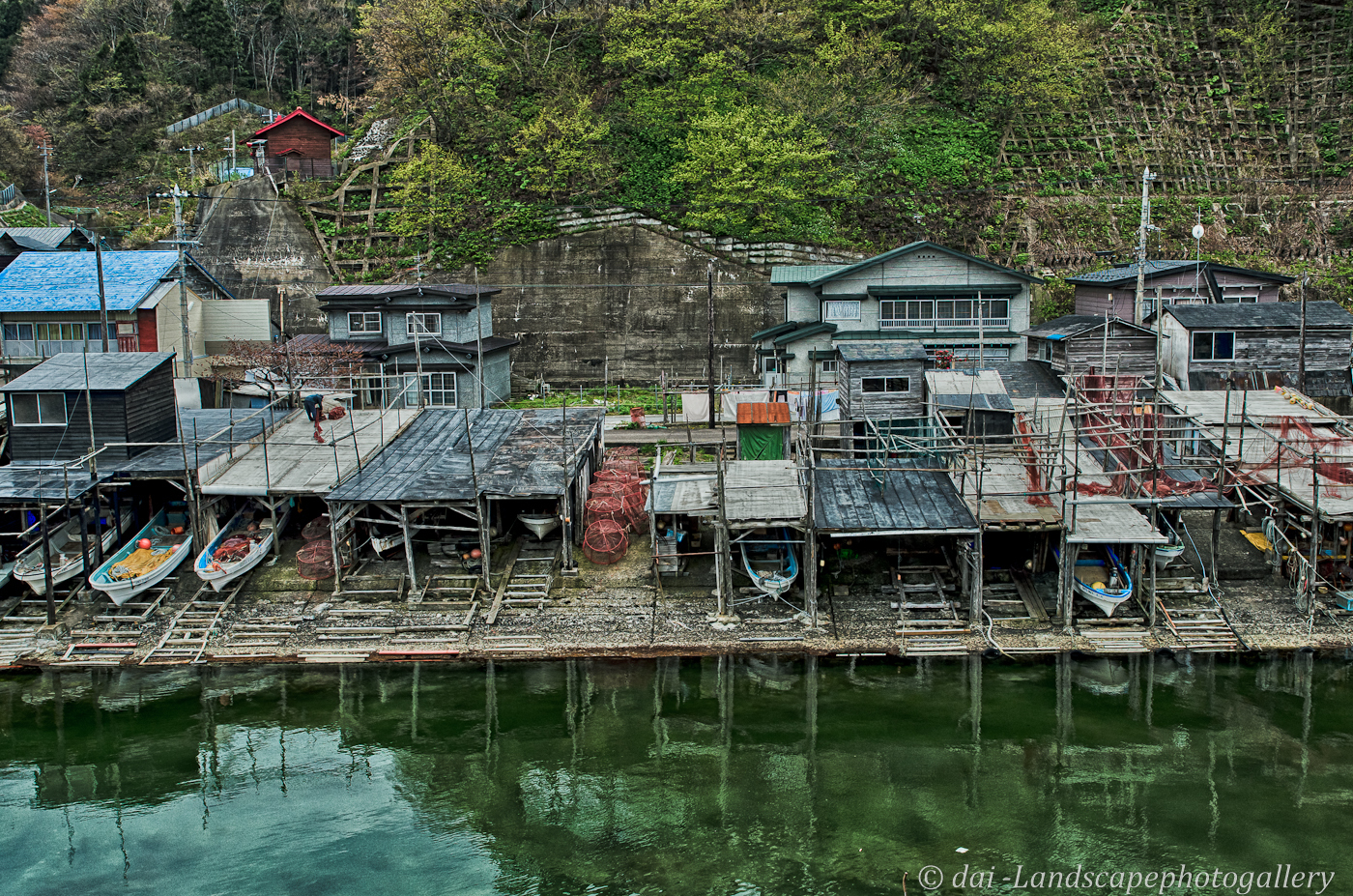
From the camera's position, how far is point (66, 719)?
2367 cm

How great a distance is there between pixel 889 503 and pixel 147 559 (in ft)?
68.1

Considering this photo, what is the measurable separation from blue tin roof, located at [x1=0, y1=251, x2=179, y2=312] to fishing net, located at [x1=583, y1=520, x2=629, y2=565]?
23945mm

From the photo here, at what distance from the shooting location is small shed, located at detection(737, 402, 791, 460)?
3198 centimetres

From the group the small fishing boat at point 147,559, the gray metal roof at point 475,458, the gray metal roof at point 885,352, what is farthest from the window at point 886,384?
the small fishing boat at point 147,559

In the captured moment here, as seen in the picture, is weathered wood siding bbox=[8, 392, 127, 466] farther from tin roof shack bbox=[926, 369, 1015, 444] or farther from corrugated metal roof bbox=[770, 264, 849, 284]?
tin roof shack bbox=[926, 369, 1015, 444]

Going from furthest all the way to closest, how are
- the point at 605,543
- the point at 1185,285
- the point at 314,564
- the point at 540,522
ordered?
the point at 1185,285 < the point at 605,543 < the point at 540,522 < the point at 314,564

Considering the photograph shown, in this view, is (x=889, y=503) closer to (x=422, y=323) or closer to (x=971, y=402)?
(x=971, y=402)

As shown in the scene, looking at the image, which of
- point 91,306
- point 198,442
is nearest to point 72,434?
point 198,442

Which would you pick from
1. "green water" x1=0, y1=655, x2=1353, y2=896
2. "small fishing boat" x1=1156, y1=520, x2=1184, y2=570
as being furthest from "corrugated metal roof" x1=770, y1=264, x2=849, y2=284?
"green water" x1=0, y1=655, x2=1353, y2=896

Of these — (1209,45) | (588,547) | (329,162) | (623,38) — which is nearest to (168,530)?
(588,547)

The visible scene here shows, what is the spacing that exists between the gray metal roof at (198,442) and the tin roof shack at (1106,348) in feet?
91.7

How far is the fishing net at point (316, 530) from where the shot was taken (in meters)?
30.2

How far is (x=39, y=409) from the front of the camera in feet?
99.4

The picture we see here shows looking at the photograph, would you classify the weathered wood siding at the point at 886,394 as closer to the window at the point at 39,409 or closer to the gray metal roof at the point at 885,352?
the gray metal roof at the point at 885,352
